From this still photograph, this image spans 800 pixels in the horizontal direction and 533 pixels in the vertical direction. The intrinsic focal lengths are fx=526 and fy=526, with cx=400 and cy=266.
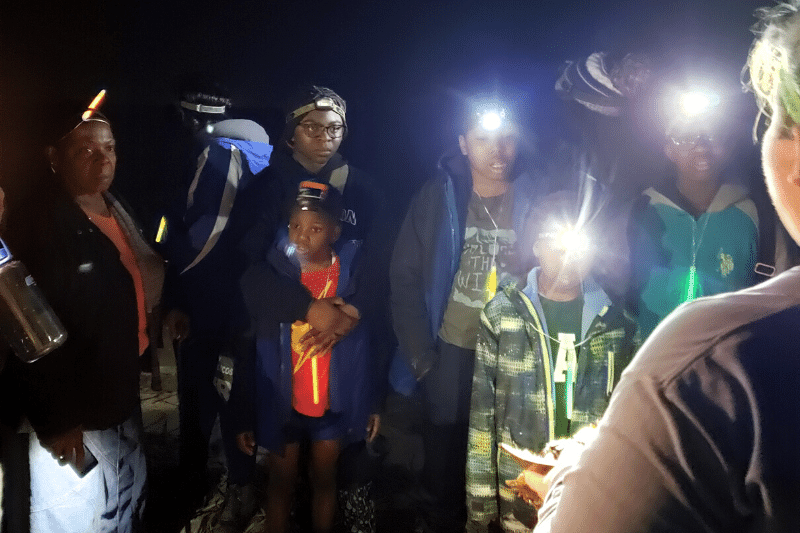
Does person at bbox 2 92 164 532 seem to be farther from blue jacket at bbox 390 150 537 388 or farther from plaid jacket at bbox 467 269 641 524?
plaid jacket at bbox 467 269 641 524

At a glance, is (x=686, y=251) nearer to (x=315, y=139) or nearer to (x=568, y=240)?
(x=568, y=240)

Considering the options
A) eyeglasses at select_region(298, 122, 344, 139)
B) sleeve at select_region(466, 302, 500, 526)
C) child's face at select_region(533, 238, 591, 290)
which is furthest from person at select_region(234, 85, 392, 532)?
child's face at select_region(533, 238, 591, 290)

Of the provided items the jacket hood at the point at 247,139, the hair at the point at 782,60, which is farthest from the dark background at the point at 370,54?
the hair at the point at 782,60

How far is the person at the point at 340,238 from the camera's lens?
1916mm

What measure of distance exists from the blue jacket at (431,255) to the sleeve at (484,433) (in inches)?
9.8

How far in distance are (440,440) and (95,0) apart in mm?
2154

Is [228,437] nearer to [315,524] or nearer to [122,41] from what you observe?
[315,524]

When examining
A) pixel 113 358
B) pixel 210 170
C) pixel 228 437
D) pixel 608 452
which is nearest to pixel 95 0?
pixel 210 170

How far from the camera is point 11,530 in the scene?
1.70 m

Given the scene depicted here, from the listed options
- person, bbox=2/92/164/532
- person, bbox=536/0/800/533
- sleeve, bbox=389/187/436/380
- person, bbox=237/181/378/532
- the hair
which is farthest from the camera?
sleeve, bbox=389/187/436/380

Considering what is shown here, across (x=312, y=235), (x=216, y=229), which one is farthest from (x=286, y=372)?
(x=216, y=229)

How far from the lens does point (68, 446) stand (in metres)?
1.70

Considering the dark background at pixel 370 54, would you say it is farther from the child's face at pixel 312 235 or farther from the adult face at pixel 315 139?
the child's face at pixel 312 235

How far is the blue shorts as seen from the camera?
1.92 m
